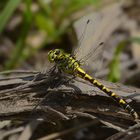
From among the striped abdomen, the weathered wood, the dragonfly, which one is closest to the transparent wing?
the dragonfly

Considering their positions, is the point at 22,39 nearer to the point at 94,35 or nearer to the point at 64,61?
the point at 94,35

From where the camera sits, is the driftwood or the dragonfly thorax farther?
the dragonfly thorax

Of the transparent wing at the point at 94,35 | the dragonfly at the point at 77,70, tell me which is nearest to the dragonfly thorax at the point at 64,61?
the dragonfly at the point at 77,70

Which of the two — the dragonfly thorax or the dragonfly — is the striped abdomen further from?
the dragonfly thorax

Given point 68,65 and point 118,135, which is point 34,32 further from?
point 118,135

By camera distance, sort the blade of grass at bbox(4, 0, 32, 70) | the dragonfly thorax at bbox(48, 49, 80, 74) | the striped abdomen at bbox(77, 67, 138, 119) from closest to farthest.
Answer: the striped abdomen at bbox(77, 67, 138, 119) → the dragonfly thorax at bbox(48, 49, 80, 74) → the blade of grass at bbox(4, 0, 32, 70)

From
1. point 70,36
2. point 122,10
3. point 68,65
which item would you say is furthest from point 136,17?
point 68,65
